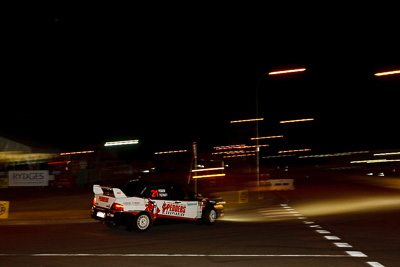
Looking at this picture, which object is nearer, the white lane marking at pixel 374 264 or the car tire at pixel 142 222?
the white lane marking at pixel 374 264

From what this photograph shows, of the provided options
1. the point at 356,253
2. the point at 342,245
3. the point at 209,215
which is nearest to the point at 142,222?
the point at 209,215

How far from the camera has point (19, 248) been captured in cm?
1053

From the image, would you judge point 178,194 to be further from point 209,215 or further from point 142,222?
point 142,222

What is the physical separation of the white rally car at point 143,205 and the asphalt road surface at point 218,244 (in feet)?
1.08

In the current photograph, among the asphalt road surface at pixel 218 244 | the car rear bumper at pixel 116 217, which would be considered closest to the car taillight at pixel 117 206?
the car rear bumper at pixel 116 217

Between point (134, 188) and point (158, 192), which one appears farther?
point (158, 192)

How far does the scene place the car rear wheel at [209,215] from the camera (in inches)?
602

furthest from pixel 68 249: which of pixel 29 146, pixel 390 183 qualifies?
pixel 390 183

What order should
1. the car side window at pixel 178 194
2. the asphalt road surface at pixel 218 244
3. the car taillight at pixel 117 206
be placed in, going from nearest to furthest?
the asphalt road surface at pixel 218 244 < the car taillight at pixel 117 206 < the car side window at pixel 178 194

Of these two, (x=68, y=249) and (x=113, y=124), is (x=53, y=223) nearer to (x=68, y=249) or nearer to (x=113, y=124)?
(x=68, y=249)

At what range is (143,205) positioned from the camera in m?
13.5

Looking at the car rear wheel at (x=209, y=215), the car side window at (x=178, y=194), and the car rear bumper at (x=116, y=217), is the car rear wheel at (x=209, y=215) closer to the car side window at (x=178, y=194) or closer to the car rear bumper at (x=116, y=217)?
the car side window at (x=178, y=194)

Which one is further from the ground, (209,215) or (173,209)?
(173,209)

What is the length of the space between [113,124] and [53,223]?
5715cm
